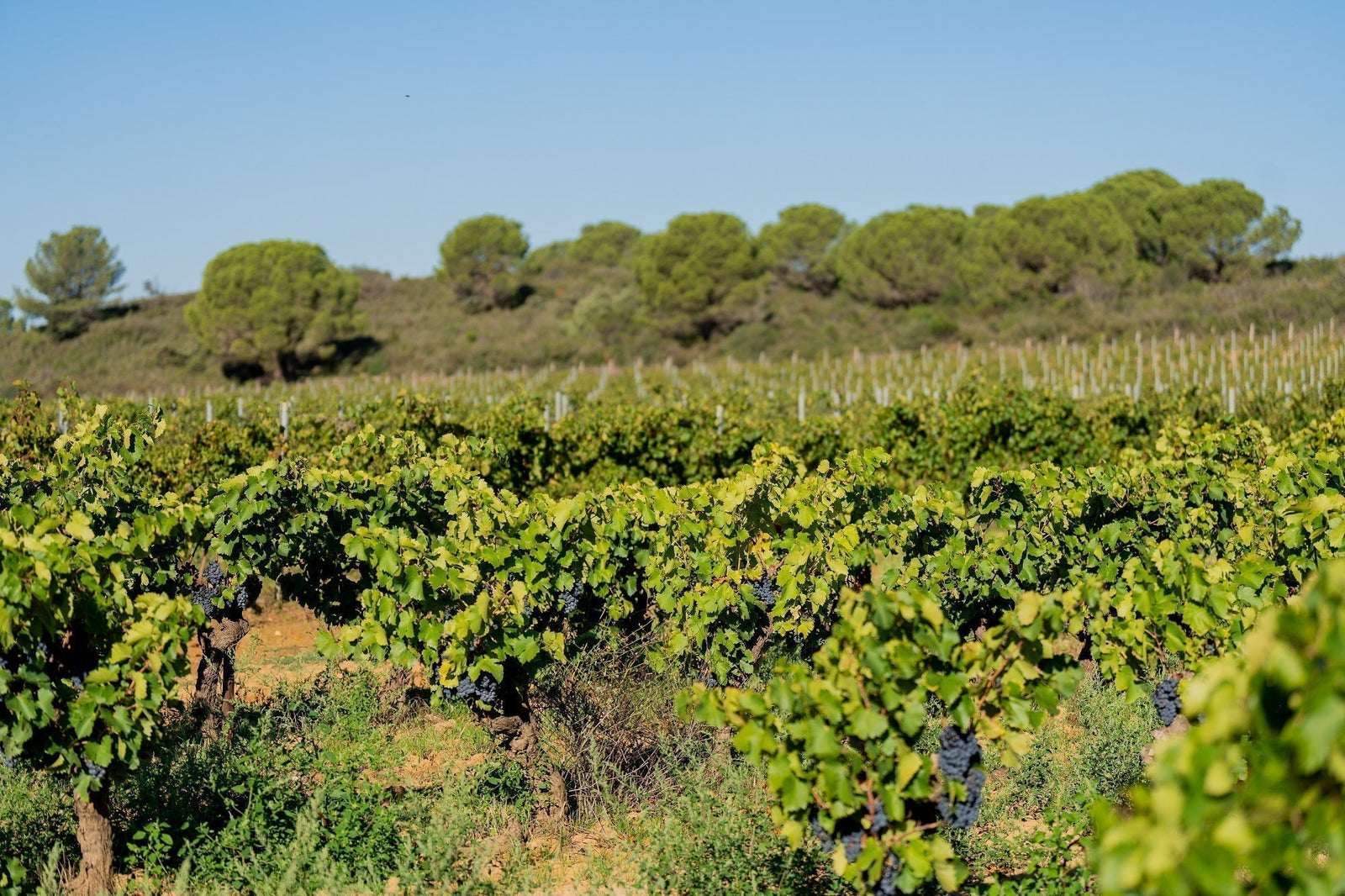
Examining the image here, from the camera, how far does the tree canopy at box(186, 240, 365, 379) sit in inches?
1896

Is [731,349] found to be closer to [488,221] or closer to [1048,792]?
[488,221]

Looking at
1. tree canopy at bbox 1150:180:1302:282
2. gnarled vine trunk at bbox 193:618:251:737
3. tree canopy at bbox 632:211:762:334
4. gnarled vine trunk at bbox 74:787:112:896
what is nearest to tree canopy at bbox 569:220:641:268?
tree canopy at bbox 632:211:762:334

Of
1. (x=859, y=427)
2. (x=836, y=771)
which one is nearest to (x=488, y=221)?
(x=859, y=427)

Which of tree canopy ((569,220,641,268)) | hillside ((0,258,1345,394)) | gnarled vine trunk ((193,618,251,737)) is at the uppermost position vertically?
tree canopy ((569,220,641,268))

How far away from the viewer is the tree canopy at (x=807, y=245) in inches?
2512

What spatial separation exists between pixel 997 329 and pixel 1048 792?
43.1 metres

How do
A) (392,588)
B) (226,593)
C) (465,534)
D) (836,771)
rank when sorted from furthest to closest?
(226,593) < (465,534) < (392,588) < (836,771)

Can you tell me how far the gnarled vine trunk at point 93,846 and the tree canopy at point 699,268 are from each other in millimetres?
51117

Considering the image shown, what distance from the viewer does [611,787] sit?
545 cm

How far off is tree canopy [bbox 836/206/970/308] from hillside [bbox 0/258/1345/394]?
1.25 meters

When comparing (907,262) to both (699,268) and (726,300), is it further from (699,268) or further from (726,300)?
(699,268)

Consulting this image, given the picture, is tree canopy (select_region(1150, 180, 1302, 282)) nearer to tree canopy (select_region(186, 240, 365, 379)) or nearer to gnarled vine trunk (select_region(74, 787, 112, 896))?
tree canopy (select_region(186, 240, 365, 379))

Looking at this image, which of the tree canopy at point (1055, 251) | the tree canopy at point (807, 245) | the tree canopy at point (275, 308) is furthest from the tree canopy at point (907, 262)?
the tree canopy at point (275, 308)

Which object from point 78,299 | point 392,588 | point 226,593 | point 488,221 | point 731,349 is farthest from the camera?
point 488,221
